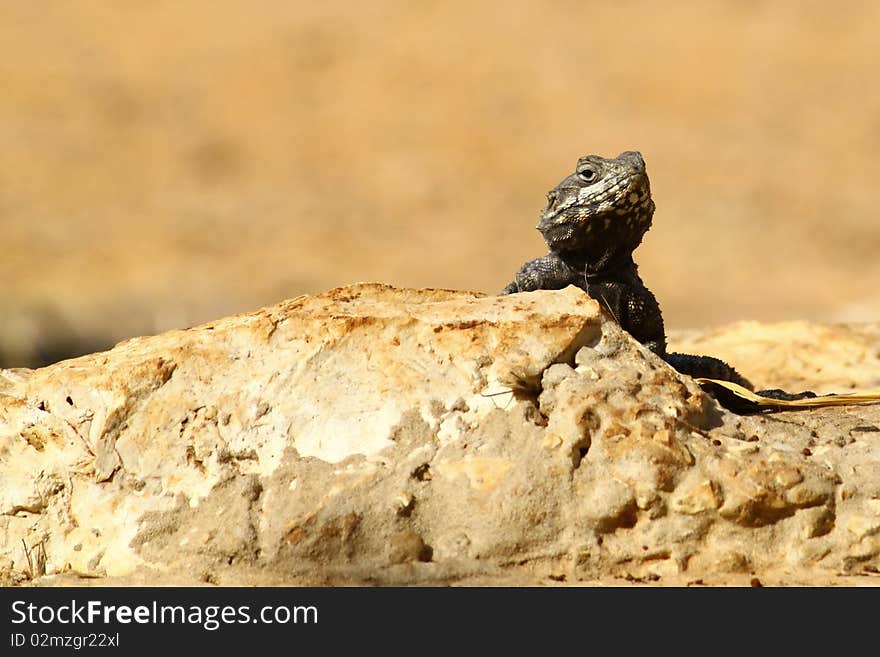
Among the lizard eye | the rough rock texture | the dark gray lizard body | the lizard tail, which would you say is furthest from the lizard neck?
the rough rock texture

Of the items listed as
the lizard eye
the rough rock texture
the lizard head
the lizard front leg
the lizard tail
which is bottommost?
the rough rock texture

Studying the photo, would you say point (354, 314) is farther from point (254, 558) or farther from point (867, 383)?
point (867, 383)

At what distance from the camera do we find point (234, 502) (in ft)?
14.5

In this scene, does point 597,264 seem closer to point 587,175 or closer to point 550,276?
point 550,276

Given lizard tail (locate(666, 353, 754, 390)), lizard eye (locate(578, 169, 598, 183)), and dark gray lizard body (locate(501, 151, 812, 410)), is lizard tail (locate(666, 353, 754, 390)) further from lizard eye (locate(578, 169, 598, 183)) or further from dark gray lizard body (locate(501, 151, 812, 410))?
lizard eye (locate(578, 169, 598, 183))

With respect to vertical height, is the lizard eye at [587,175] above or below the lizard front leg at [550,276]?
above

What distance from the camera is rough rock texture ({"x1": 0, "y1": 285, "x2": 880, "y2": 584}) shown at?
4215 millimetres

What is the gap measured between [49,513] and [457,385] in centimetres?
171

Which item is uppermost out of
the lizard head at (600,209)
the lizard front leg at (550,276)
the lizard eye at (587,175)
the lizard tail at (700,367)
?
the lizard eye at (587,175)

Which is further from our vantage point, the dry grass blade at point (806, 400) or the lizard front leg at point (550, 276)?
the lizard front leg at point (550, 276)

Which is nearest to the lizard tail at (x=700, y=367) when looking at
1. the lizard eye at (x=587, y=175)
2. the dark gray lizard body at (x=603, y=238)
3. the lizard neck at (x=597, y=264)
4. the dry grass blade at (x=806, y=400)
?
the dark gray lizard body at (x=603, y=238)

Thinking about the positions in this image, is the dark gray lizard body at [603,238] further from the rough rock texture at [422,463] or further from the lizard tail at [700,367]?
the rough rock texture at [422,463]

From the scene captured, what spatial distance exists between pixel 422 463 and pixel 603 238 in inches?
72.1

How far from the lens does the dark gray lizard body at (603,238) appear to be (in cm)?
554
